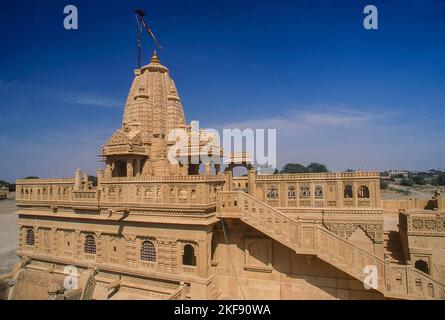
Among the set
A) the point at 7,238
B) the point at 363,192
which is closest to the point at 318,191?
the point at 363,192

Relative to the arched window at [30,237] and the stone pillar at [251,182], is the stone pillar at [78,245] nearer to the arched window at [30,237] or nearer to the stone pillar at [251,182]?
the arched window at [30,237]

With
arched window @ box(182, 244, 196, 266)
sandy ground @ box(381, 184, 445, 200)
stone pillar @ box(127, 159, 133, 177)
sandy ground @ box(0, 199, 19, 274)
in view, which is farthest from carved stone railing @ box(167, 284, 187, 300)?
sandy ground @ box(381, 184, 445, 200)

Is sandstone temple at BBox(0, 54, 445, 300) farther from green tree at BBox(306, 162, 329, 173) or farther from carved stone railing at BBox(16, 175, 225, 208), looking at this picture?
green tree at BBox(306, 162, 329, 173)

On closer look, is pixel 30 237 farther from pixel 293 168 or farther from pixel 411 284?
pixel 293 168

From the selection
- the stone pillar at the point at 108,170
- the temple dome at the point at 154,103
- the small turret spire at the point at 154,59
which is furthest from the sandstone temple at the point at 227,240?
the small turret spire at the point at 154,59

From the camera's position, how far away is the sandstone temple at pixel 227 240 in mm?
12352

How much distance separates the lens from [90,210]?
16.9 metres

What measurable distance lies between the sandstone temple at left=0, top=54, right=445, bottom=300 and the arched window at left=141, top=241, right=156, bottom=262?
54 millimetres

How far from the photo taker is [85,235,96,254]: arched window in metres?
17.3

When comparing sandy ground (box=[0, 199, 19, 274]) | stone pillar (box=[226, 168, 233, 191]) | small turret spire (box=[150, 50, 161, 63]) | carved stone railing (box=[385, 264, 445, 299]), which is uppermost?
small turret spire (box=[150, 50, 161, 63])
